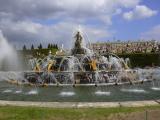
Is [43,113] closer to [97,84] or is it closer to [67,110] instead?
[67,110]

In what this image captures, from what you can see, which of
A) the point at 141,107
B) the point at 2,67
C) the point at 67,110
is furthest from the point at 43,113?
the point at 2,67

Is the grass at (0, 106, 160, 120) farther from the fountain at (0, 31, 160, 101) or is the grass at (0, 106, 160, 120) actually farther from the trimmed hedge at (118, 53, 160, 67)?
the trimmed hedge at (118, 53, 160, 67)

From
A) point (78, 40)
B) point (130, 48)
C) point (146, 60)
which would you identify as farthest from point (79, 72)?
point (130, 48)

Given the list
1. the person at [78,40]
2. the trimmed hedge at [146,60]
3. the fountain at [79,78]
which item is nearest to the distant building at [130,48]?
the trimmed hedge at [146,60]

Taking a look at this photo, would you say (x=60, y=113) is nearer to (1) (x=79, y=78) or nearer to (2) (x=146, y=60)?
(1) (x=79, y=78)

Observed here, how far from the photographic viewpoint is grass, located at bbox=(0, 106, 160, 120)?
11.7m

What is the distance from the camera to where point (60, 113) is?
12117mm

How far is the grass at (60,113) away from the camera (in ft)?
38.5

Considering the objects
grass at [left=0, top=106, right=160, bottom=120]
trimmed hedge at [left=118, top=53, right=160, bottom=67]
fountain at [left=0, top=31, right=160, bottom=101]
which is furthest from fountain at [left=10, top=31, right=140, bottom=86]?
trimmed hedge at [left=118, top=53, right=160, bottom=67]

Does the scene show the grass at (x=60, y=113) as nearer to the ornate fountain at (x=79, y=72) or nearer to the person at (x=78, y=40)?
the ornate fountain at (x=79, y=72)

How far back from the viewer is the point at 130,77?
95.2 ft

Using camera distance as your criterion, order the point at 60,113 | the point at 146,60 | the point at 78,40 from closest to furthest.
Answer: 1. the point at 60,113
2. the point at 78,40
3. the point at 146,60

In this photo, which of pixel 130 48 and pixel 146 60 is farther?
pixel 130 48

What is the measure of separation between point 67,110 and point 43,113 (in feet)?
2.85
